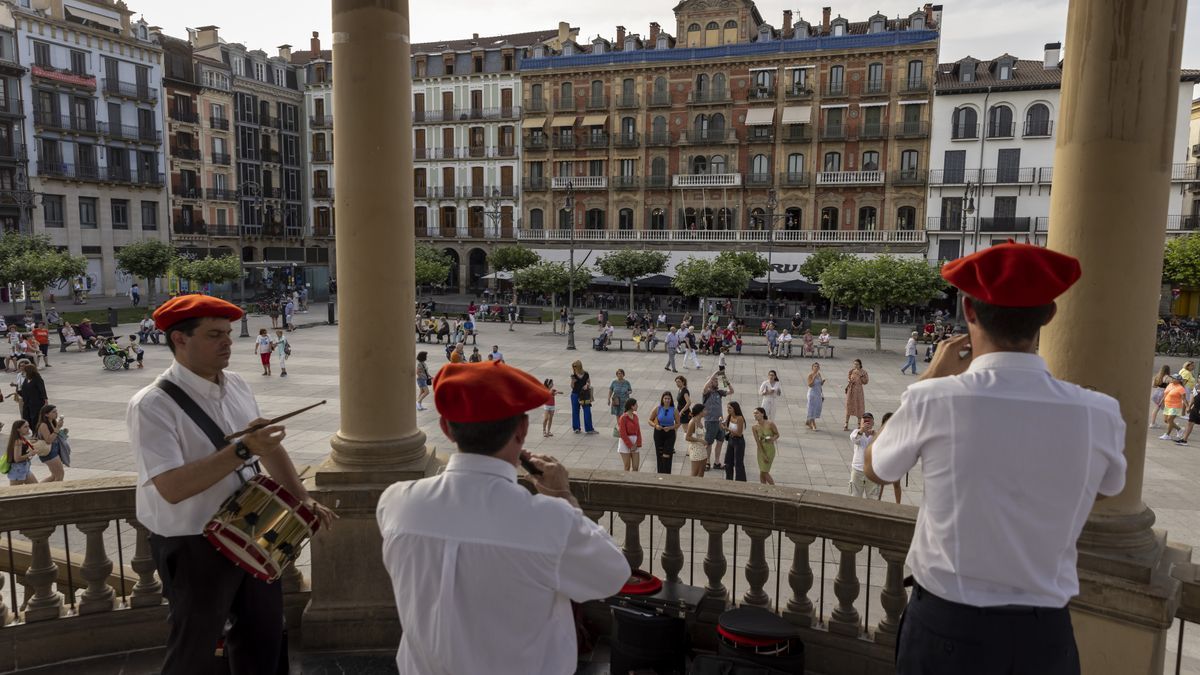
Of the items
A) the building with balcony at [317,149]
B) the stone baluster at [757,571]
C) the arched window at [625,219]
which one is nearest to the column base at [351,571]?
the stone baluster at [757,571]

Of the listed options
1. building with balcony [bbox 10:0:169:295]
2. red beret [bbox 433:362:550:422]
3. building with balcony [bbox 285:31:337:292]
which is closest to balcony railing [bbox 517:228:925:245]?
building with balcony [bbox 285:31:337:292]

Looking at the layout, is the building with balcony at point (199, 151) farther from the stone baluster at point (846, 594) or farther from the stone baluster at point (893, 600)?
the stone baluster at point (893, 600)

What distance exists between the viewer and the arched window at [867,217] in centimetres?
4781

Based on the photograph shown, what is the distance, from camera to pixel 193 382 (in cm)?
322

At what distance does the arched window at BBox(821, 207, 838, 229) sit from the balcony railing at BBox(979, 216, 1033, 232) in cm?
797

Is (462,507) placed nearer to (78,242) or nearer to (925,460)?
(925,460)

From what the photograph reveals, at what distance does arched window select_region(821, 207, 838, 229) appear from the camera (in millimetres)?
48606

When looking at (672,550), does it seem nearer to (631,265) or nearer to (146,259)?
(631,265)

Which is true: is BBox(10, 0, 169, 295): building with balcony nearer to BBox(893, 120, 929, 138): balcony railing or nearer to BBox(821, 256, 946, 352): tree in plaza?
BBox(821, 256, 946, 352): tree in plaza

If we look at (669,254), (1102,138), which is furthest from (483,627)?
(669,254)

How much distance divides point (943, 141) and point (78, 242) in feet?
164

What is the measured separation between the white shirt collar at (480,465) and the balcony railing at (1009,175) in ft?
161

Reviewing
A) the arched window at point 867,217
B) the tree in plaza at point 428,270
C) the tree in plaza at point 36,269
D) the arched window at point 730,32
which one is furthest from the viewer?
the arched window at point 730,32

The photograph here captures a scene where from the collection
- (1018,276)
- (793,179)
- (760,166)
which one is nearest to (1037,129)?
(793,179)
